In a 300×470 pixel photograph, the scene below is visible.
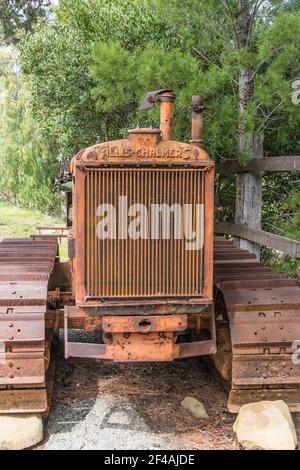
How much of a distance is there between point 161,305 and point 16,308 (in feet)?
3.77

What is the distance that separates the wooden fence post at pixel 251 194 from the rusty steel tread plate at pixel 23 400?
15.1 ft

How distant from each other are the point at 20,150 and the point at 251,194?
14.4 m

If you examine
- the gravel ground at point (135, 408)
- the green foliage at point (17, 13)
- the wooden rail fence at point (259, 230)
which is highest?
the green foliage at point (17, 13)

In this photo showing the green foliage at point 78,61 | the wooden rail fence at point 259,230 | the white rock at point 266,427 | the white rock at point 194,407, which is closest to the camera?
the white rock at point 266,427

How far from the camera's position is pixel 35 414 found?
448 centimetres

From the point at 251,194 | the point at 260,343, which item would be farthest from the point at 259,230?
the point at 260,343

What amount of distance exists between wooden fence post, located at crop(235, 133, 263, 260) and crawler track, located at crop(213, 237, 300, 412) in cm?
335

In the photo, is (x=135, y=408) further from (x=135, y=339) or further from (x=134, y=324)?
(x=134, y=324)

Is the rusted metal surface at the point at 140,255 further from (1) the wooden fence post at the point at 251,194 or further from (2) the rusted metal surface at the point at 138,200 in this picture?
(1) the wooden fence post at the point at 251,194

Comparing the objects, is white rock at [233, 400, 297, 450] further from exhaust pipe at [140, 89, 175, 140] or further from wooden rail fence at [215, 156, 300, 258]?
exhaust pipe at [140, 89, 175, 140]

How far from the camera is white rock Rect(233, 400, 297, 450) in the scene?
4180 mm

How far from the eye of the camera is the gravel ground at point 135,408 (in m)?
4.33

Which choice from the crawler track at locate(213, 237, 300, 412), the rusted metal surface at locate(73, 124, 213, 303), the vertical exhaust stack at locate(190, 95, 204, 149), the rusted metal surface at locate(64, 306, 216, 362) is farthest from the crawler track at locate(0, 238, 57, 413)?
the vertical exhaust stack at locate(190, 95, 204, 149)

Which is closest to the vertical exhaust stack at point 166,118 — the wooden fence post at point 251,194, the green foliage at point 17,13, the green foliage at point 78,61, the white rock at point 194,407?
the white rock at point 194,407
